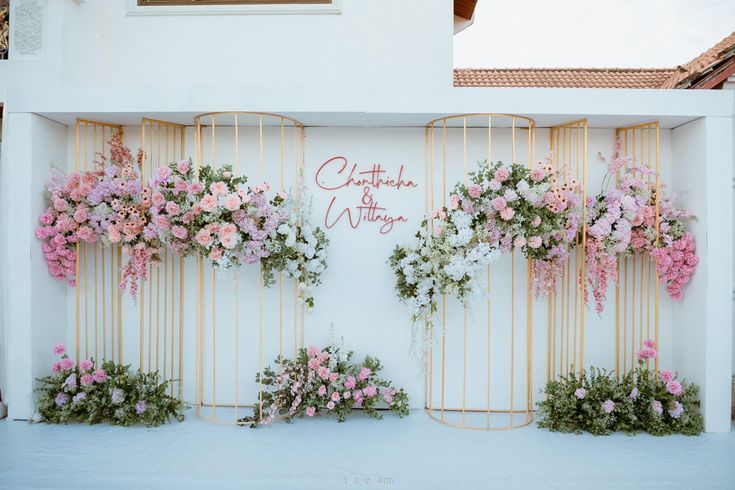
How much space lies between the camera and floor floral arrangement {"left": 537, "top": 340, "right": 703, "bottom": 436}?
492 cm

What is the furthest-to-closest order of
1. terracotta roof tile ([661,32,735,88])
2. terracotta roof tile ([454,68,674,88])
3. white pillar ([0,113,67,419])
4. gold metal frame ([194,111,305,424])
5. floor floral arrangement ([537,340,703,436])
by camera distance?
terracotta roof tile ([454,68,674,88])
terracotta roof tile ([661,32,735,88])
gold metal frame ([194,111,305,424])
white pillar ([0,113,67,419])
floor floral arrangement ([537,340,703,436])

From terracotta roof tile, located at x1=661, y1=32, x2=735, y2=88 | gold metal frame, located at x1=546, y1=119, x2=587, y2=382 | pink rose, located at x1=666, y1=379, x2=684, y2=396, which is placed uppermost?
terracotta roof tile, located at x1=661, y1=32, x2=735, y2=88

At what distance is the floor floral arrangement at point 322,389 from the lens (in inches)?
201

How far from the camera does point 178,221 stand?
485 cm

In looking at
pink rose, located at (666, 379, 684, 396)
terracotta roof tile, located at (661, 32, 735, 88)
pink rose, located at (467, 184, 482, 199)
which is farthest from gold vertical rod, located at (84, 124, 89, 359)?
terracotta roof tile, located at (661, 32, 735, 88)

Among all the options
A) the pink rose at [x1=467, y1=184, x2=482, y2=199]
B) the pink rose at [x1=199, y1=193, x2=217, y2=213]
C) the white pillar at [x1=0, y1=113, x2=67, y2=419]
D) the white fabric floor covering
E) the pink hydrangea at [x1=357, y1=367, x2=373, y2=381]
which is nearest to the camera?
the white fabric floor covering

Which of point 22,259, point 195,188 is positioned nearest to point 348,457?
point 195,188

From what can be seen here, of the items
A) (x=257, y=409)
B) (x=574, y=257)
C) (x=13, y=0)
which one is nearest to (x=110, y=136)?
(x=13, y=0)

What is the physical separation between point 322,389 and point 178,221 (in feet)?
6.67

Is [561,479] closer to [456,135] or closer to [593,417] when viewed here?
[593,417]

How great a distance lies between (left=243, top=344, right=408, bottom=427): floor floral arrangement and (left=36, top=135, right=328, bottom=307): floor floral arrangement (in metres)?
0.62

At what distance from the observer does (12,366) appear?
5113mm

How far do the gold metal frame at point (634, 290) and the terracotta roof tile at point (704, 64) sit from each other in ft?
3.93

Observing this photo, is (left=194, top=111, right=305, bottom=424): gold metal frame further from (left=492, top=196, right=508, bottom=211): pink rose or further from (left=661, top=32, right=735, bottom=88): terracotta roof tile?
(left=661, top=32, right=735, bottom=88): terracotta roof tile
